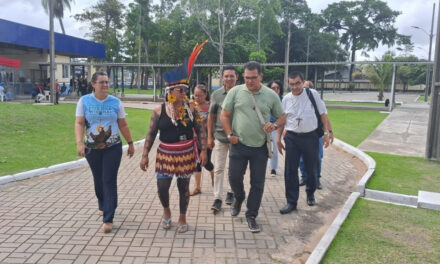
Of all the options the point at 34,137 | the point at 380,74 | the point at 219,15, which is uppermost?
the point at 219,15

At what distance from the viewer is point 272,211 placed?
16.0 feet

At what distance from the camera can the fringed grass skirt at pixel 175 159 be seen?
3885 millimetres

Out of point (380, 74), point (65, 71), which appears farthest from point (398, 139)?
point (65, 71)

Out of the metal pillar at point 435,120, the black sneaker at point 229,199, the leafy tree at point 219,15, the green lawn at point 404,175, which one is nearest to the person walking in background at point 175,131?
the black sneaker at point 229,199

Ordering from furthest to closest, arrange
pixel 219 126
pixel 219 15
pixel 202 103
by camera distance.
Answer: pixel 219 15
pixel 202 103
pixel 219 126

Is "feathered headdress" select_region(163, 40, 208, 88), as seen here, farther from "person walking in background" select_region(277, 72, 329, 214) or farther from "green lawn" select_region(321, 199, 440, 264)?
"green lawn" select_region(321, 199, 440, 264)

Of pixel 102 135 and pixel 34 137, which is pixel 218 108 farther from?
pixel 34 137

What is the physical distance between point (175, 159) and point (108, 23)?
51143 millimetres

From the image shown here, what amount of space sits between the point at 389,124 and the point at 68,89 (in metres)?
25.3

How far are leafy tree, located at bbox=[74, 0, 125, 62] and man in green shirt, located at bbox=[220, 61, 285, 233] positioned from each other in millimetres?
47715

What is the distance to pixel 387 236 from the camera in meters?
4.02

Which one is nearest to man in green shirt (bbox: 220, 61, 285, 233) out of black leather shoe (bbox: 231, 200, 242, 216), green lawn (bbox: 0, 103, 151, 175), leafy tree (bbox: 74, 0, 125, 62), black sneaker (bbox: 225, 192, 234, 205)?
black leather shoe (bbox: 231, 200, 242, 216)

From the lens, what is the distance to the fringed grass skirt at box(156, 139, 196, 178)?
3885mm

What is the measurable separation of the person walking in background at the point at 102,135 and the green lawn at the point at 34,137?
2965mm
